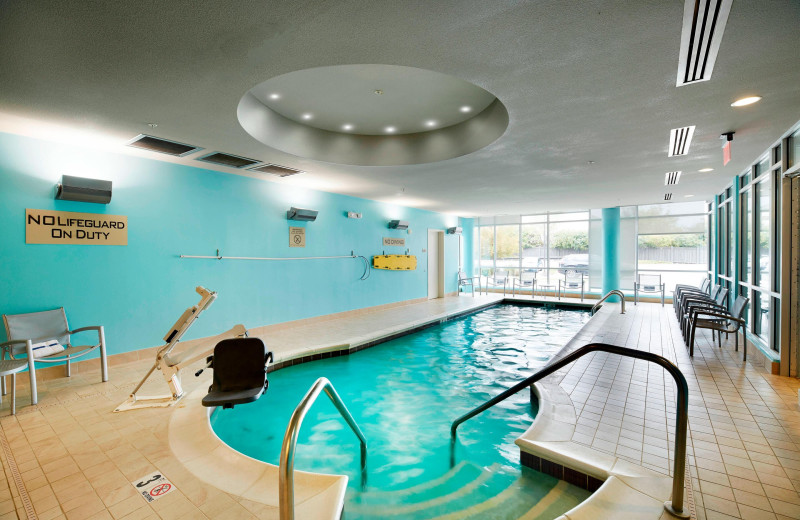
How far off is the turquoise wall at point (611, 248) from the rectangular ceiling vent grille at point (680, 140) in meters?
6.57

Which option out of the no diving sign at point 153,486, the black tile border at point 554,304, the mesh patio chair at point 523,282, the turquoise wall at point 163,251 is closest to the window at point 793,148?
the no diving sign at point 153,486

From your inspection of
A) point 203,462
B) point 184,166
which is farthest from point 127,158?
point 203,462

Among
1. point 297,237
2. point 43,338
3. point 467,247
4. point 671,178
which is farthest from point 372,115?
point 467,247

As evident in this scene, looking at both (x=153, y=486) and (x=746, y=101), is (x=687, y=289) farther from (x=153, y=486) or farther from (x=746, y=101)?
(x=153, y=486)

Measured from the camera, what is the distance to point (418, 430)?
11.0 feet

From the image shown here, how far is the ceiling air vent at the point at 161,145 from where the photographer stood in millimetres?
4000

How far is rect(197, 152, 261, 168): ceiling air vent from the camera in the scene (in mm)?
4710

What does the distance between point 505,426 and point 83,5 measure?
4.27 m

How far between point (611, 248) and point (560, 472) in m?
9.97

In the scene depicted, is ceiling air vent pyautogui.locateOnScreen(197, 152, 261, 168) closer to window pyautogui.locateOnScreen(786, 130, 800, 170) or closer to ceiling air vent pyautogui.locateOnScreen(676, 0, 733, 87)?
ceiling air vent pyautogui.locateOnScreen(676, 0, 733, 87)

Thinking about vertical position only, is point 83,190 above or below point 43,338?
above

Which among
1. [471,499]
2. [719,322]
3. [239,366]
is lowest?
[471,499]

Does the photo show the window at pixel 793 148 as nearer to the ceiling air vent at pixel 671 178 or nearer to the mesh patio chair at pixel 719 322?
the mesh patio chair at pixel 719 322

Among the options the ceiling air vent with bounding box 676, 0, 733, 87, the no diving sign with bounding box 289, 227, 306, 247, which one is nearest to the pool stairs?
the ceiling air vent with bounding box 676, 0, 733, 87
